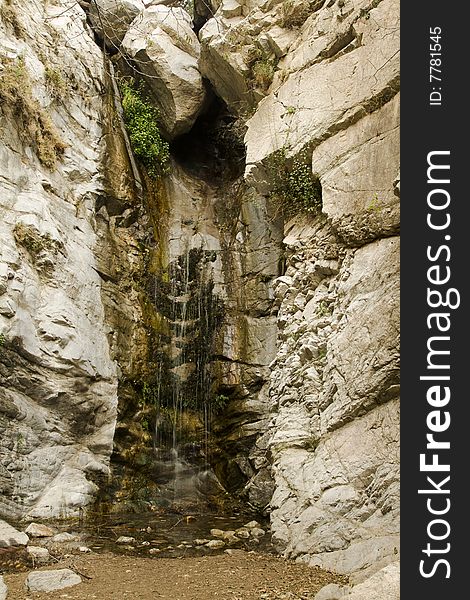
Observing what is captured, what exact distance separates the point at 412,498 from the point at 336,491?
2550 millimetres

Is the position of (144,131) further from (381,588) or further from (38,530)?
(381,588)

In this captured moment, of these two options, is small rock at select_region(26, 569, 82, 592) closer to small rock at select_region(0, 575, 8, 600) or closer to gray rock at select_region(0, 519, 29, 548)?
small rock at select_region(0, 575, 8, 600)

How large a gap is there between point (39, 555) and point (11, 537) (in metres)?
0.80

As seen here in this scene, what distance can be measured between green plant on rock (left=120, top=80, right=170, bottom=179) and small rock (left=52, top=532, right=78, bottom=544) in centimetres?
Result: 814

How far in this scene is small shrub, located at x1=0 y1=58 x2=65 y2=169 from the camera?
9.66 m

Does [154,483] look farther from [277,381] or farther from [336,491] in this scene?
[336,491]

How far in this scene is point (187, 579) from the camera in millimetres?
5352

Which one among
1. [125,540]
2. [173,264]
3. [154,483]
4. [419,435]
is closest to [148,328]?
[173,264]

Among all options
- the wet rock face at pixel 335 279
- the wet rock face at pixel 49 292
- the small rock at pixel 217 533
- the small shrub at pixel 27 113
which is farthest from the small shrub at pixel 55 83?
the small rock at pixel 217 533

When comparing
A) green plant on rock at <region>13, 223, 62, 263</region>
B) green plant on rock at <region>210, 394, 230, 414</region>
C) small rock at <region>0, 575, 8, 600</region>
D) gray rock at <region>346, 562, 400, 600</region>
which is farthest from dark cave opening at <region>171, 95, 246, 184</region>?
gray rock at <region>346, 562, 400, 600</region>

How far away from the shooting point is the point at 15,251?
8.84m

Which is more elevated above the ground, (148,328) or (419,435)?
(148,328)

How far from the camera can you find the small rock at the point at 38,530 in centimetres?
719

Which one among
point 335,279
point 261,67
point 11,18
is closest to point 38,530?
point 335,279
